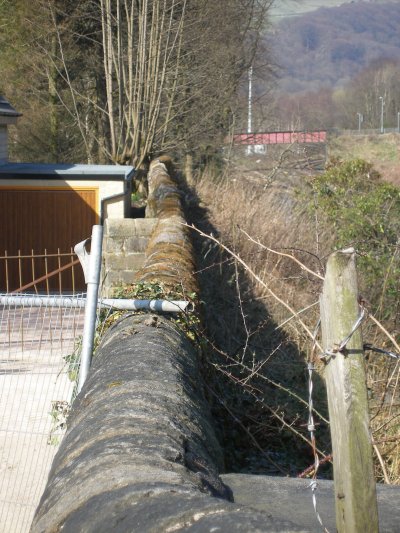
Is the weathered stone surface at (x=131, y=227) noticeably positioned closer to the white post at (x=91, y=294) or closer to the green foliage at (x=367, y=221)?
the green foliage at (x=367, y=221)

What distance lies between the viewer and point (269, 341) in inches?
370

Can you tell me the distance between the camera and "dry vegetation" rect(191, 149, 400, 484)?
625 centimetres

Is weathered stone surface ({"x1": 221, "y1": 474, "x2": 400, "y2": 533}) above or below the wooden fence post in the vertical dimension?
Result: below

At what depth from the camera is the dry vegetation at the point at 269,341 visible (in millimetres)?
6250

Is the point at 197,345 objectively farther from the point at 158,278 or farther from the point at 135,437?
the point at 135,437

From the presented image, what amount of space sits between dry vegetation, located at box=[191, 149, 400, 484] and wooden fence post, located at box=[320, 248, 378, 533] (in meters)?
Answer: 0.98

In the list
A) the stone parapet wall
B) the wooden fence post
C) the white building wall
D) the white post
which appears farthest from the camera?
the white building wall

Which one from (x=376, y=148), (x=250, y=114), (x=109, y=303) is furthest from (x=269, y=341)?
(x=376, y=148)

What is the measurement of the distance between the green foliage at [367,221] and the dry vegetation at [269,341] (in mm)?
393

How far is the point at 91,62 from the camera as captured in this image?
2769cm

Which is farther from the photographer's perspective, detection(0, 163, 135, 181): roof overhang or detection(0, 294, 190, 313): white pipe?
detection(0, 163, 135, 181): roof overhang

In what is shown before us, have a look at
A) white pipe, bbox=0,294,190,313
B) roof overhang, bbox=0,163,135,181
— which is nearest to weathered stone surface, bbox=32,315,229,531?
white pipe, bbox=0,294,190,313

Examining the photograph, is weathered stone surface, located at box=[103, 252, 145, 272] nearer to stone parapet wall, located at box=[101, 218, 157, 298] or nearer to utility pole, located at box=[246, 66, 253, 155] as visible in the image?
stone parapet wall, located at box=[101, 218, 157, 298]

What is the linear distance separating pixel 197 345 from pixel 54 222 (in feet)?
51.2
